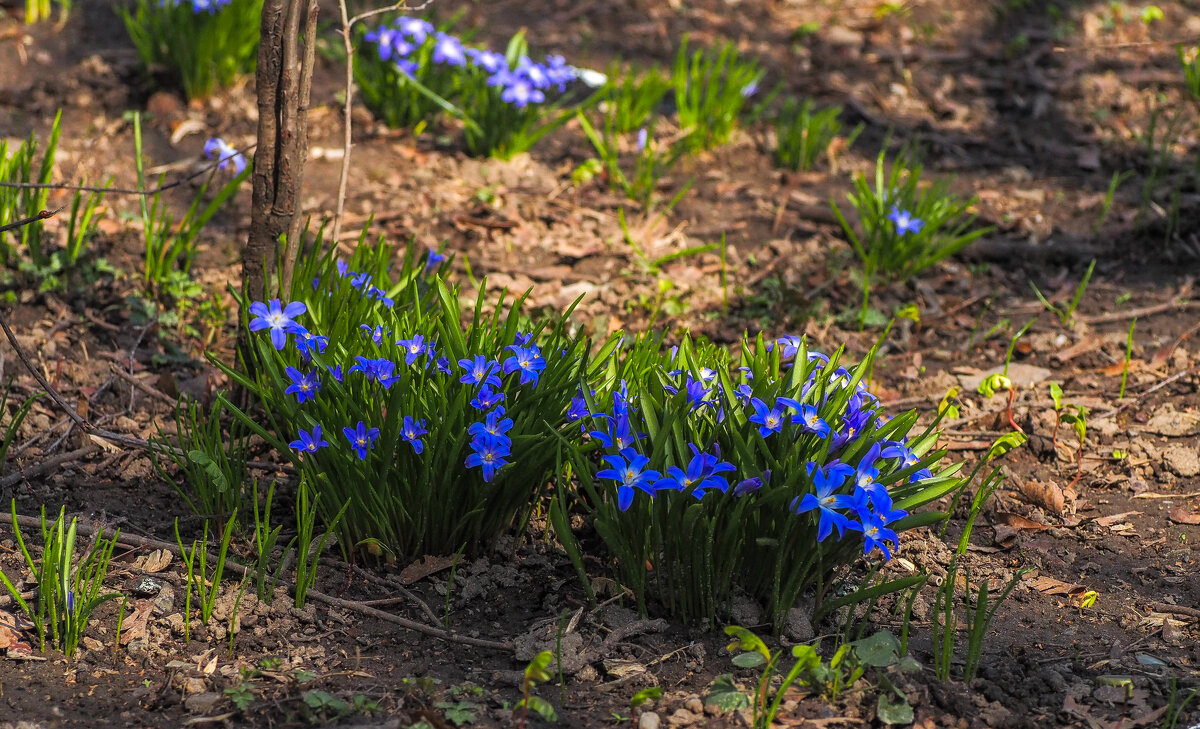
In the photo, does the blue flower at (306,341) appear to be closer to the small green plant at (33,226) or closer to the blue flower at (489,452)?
the blue flower at (489,452)

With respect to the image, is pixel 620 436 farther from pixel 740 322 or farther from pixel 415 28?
pixel 415 28

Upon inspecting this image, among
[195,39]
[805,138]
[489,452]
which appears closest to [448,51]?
[195,39]

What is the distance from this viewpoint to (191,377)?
326cm

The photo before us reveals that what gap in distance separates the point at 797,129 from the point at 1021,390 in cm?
181

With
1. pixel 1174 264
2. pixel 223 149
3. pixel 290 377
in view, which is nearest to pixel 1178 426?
pixel 1174 264

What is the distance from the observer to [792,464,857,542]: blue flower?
1902mm

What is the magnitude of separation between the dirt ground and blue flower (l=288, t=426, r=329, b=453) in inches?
12.2

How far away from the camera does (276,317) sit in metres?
2.42

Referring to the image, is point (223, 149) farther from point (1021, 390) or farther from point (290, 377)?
point (1021, 390)

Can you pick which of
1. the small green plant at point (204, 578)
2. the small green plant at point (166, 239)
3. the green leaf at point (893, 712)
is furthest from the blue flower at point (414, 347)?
the small green plant at point (166, 239)

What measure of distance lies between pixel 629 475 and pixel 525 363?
43 cm

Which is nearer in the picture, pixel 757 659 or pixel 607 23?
pixel 757 659

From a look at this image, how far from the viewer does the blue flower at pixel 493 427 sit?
7.02 ft

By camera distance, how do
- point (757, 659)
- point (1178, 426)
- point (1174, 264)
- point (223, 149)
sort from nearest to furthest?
point (757, 659) < point (1178, 426) < point (223, 149) < point (1174, 264)
